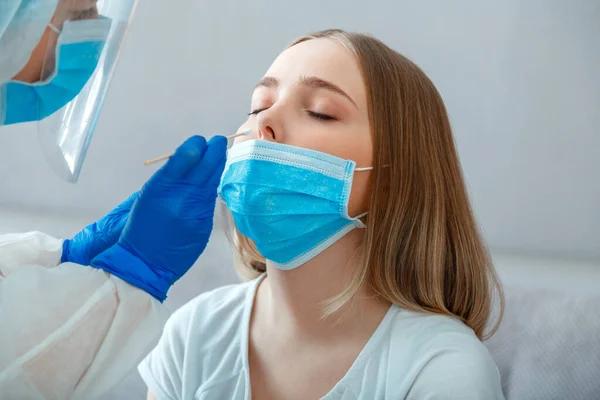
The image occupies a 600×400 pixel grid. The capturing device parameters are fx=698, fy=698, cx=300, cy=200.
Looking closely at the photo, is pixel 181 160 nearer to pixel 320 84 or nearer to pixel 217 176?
pixel 217 176

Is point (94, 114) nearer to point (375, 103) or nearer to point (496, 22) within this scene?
point (375, 103)

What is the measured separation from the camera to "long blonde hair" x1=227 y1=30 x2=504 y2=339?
144 cm

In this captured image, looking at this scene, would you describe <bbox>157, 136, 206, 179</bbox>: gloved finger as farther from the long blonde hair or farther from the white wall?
the white wall

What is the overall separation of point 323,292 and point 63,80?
2.17 feet

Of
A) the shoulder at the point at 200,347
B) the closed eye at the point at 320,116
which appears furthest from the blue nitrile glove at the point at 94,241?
the closed eye at the point at 320,116

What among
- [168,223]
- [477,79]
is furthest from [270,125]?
[477,79]

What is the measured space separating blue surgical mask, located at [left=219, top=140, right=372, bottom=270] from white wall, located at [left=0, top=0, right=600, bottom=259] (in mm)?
823

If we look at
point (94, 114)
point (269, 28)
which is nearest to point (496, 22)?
point (269, 28)

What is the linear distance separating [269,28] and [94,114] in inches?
36.7

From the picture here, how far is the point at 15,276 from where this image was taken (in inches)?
46.1

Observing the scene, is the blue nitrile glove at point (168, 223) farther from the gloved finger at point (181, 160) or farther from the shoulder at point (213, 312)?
the shoulder at point (213, 312)

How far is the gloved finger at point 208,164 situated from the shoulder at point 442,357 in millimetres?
510

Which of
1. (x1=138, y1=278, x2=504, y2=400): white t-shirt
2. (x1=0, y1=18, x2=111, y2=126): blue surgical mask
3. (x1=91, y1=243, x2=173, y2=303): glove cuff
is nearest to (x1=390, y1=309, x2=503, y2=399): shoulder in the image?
(x1=138, y1=278, x2=504, y2=400): white t-shirt

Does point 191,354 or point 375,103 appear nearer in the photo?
point 375,103
